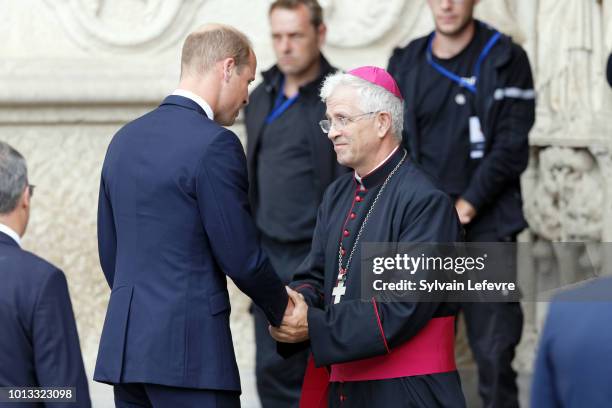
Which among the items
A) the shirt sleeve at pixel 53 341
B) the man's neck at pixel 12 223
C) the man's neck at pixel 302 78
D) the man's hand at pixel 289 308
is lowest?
the shirt sleeve at pixel 53 341

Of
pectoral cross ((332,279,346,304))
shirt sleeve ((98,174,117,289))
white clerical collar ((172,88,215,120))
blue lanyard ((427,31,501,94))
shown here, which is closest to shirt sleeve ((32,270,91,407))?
shirt sleeve ((98,174,117,289))

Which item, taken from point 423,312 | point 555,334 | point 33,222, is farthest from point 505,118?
point 555,334

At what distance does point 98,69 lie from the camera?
7410 millimetres

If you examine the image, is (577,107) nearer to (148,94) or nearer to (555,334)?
(148,94)

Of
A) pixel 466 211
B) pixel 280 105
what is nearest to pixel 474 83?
pixel 466 211

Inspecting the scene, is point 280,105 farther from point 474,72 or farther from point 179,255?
point 179,255

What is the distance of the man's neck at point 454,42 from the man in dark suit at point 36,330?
2904 mm

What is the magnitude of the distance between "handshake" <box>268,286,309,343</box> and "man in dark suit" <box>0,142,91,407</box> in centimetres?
84

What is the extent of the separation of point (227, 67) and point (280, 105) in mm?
2052

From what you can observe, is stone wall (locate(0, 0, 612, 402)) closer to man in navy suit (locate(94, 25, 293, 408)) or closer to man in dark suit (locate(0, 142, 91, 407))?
man in navy suit (locate(94, 25, 293, 408))

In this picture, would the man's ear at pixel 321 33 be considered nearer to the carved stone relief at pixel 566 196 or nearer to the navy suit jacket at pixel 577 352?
the carved stone relief at pixel 566 196

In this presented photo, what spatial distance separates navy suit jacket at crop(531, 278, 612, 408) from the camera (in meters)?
2.68

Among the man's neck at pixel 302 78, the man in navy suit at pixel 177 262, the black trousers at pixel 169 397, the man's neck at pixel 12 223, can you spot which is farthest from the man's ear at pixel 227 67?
the man's neck at pixel 302 78

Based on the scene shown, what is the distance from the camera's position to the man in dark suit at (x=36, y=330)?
12.6ft
